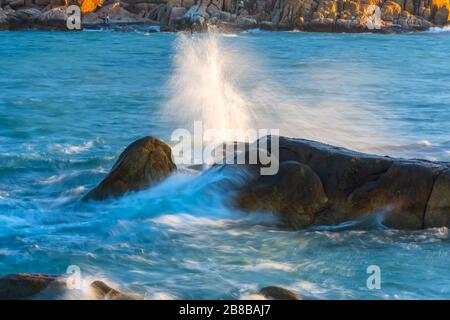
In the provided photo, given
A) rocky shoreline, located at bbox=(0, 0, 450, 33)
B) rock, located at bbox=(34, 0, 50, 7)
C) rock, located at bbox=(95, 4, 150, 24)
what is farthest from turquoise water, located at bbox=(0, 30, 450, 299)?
rock, located at bbox=(34, 0, 50, 7)

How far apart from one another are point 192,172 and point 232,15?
45136mm

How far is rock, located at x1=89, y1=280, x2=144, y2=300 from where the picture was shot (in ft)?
19.8

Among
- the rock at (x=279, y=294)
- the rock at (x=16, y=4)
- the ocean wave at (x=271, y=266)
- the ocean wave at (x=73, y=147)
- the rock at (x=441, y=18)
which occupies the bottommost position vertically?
the ocean wave at (x=73, y=147)

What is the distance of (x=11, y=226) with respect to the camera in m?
8.48

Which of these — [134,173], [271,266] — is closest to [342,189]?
[271,266]

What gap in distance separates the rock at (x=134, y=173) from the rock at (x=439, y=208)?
3160 millimetres

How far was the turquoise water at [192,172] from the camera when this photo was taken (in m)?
7.16

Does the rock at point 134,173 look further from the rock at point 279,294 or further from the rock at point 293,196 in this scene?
the rock at point 279,294

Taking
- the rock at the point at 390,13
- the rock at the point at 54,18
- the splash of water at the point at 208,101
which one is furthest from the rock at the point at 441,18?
the splash of water at the point at 208,101

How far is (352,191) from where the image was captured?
8555mm

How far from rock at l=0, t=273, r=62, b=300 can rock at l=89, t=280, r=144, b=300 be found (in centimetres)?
31

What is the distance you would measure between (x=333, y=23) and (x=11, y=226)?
152 feet
